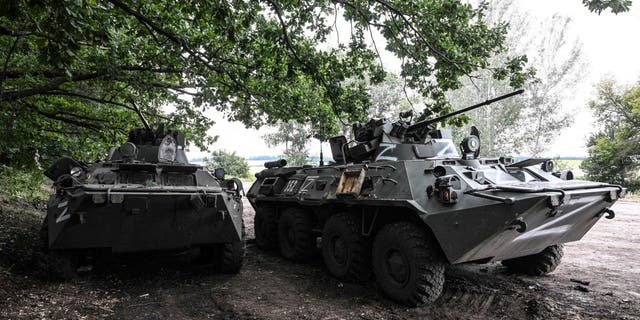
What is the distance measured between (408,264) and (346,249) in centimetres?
128

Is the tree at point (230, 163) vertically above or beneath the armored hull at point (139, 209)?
above

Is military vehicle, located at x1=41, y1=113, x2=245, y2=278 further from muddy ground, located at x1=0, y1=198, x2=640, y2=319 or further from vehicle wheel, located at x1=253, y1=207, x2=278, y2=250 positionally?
vehicle wheel, located at x1=253, y1=207, x2=278, y2=250

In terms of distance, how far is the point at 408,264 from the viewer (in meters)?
5.05

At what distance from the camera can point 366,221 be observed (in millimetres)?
6129

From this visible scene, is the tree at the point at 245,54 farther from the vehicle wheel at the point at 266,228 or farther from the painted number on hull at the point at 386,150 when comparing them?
the vehicle wheel at the point at 266,228

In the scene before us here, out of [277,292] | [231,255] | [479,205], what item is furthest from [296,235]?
[479,205]

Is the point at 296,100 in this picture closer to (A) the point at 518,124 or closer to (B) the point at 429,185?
(B) the point at 429,185

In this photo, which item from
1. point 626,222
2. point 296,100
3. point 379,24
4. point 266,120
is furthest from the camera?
point 626,222

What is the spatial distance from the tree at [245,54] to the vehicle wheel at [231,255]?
244 centimetres

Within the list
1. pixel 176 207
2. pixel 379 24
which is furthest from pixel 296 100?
pixel 176 207

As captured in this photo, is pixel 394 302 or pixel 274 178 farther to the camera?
pixel 274 178

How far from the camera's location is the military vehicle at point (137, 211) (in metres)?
5.19

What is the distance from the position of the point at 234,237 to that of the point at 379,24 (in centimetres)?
331

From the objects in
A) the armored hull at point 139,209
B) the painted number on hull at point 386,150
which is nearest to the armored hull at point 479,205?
the painted number on hull at point 386,150
